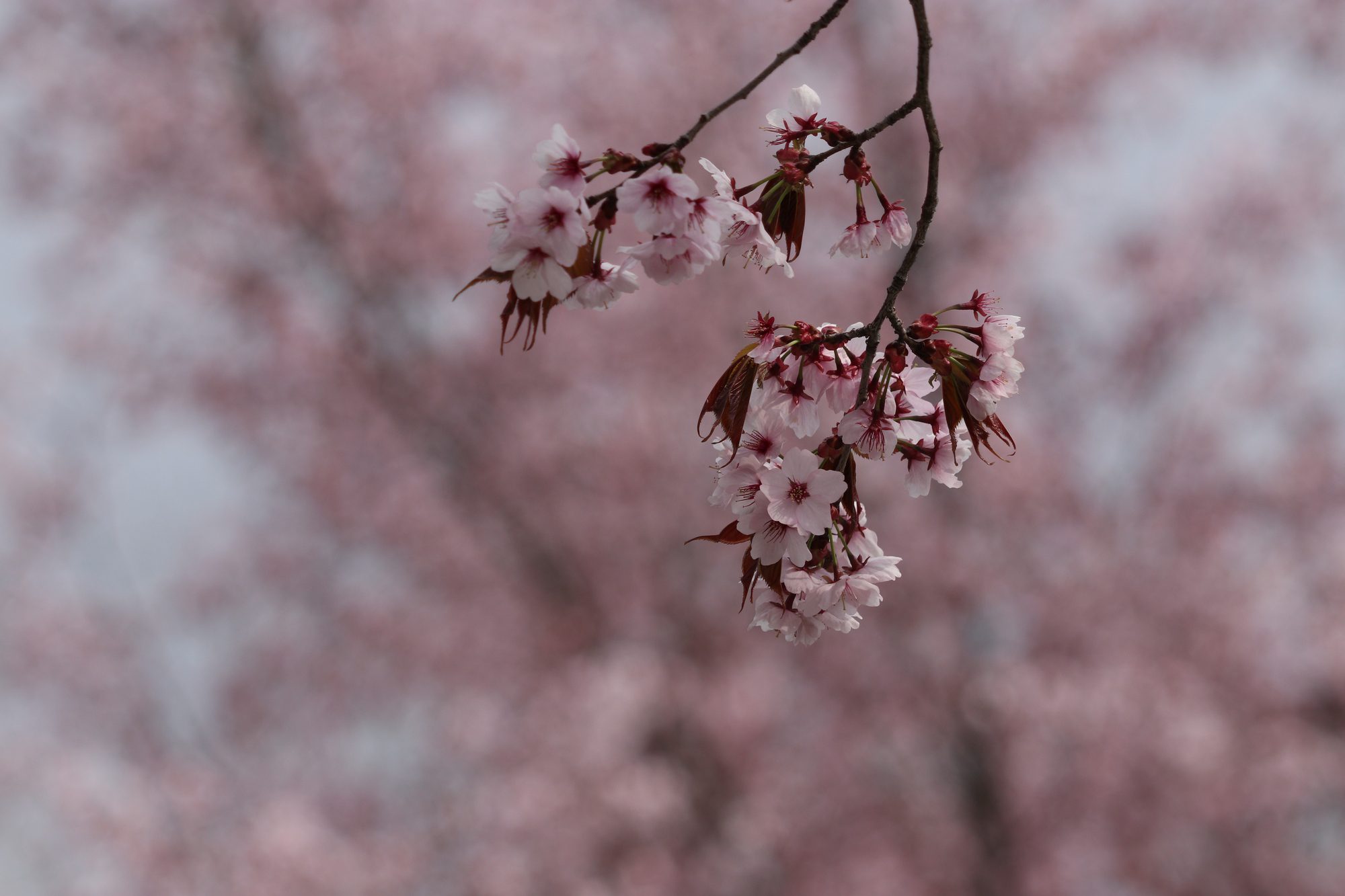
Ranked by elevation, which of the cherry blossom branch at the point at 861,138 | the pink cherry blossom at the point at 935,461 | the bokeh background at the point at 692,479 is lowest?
the pink cherry blossom at the point at 935,461

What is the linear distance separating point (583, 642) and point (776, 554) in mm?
6653

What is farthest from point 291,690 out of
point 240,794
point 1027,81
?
point 1027,81

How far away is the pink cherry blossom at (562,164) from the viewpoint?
2.97ft

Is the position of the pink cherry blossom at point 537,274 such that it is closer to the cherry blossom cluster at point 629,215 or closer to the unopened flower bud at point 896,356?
the cherry blossom cluster at point 629,215

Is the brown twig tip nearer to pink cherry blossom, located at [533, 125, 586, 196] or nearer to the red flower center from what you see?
the red flower center

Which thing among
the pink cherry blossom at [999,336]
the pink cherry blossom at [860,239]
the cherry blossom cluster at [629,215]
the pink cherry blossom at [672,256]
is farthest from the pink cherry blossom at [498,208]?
the pink cherry blossom at [999,336]

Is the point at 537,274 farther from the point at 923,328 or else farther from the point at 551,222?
the point at 923,328

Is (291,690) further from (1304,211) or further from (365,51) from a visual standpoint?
(1304,211)

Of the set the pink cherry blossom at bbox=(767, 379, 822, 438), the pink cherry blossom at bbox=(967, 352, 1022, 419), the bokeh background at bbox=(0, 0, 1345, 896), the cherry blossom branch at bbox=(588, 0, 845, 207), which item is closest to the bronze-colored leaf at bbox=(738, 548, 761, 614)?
the pink cherry blossom at bbox=(767, 379, 822, 438)

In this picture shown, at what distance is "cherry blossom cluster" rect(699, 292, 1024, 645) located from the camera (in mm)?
895

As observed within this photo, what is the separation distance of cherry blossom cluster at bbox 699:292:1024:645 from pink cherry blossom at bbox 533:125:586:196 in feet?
0.67

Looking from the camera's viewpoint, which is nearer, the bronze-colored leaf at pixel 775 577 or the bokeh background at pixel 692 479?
the bronze-colored leaf at pixel 775 577

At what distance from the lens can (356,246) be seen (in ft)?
25.0

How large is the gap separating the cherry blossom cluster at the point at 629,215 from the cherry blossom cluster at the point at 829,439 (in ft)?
0.30
